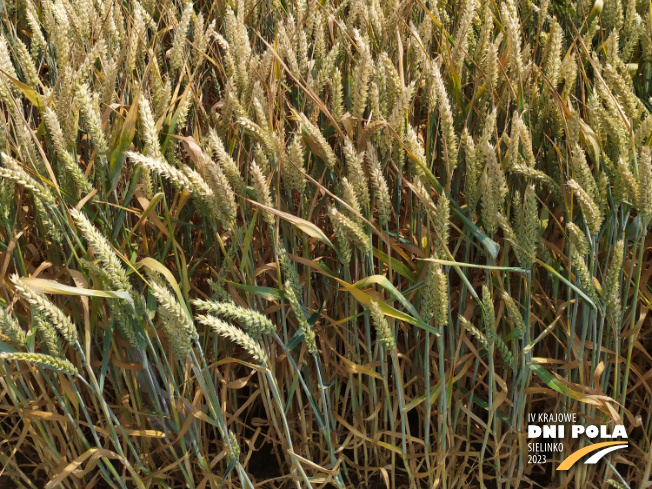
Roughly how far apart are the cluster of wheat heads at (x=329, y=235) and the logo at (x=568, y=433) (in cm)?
3

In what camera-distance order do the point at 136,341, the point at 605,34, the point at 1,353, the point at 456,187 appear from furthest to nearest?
the point at 605,34 < the point at 456,187 < the point at 136,341 < the point at 1,353

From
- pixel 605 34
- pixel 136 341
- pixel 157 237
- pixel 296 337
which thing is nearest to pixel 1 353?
pixel 136 341

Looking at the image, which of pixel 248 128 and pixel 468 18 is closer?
pixel 248 128

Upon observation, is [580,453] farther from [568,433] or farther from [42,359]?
[42,359]

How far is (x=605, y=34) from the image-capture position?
135cm

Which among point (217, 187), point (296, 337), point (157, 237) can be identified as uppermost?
point (217, 187)

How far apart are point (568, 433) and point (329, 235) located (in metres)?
0.58

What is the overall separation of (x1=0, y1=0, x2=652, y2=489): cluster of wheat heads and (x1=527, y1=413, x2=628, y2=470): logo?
0.03 meters

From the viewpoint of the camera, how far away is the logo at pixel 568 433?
1143 mm

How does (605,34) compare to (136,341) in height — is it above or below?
above

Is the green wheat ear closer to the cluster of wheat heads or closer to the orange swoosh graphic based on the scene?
the cluster of wheat heads

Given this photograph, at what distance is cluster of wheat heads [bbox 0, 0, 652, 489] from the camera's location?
2.96 feet

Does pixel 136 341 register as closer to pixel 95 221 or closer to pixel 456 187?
pixel 95 221

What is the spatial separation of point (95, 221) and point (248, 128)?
1.12 feet
